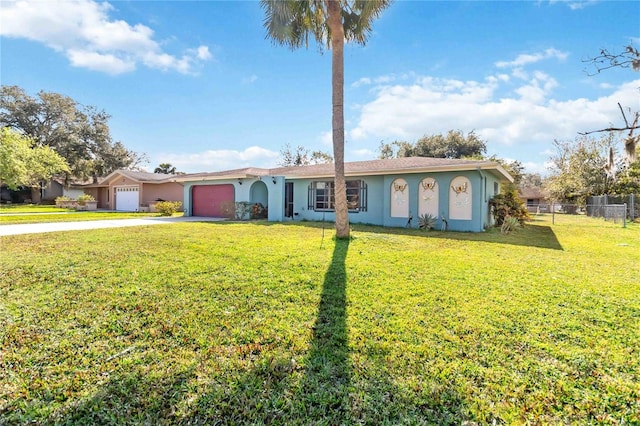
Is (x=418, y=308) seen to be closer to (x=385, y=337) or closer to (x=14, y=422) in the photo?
(x=385, y=337)

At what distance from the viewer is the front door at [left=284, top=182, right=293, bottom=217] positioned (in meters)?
17.2

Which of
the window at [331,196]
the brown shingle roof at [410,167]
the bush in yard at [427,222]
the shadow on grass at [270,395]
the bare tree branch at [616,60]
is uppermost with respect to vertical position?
the bare tree branch at [616,60]

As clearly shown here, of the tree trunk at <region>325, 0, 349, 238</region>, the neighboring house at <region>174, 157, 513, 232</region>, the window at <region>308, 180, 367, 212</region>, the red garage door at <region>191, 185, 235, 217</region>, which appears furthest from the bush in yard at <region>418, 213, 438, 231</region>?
the red garage door at <region>191, 185, 235, 217</region>

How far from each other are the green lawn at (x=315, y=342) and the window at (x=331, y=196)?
28.5ft

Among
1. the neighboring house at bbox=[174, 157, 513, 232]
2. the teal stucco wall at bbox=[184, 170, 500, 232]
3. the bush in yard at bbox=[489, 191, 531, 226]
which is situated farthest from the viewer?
the bush in yard at bbox=[489, 191, 531, 226]

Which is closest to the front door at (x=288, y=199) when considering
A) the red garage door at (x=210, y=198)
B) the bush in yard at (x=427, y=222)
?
the red garage door at (x=210, y=198)

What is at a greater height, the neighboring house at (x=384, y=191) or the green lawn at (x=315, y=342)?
the neighboring house at (x=384, y=191)

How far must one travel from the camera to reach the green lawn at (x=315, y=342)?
90.0 inches

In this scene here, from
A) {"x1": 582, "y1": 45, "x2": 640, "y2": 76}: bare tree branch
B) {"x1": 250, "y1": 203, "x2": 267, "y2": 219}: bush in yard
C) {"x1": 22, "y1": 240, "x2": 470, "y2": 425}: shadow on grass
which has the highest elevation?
{"x1": 582, "y1": 45, "x2": 640, "y2": 76}: bare tree branch

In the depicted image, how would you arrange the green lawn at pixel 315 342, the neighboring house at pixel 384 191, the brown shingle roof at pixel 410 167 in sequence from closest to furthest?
the green lawn at pixel 315 342 → the brown shingle roof at pixel 410 167 → the neighboring house at pixel 384 191

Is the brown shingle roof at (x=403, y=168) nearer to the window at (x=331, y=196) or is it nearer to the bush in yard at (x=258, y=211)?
the window at (x=331, y=196)

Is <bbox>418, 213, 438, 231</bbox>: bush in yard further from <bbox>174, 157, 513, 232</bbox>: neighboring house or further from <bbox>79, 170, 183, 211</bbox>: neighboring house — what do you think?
<bbox>79, 170, 183, 211</bbox>: neighboring house

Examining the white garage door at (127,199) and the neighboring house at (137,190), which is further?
the white garage door at (127,199)

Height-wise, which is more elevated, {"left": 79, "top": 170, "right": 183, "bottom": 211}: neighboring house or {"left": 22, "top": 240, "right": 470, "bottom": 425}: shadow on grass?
{"left": 79, "top": 170, "right": 183, "bottom": 211}: neighboring house
